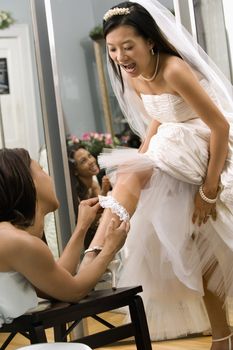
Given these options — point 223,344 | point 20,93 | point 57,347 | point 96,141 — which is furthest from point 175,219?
point 20,93

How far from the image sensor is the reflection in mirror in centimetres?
329

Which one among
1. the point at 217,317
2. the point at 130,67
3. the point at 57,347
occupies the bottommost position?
the point at 217,317

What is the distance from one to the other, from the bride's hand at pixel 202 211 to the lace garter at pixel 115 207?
0.32 m

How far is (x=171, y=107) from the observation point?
7.38 feet

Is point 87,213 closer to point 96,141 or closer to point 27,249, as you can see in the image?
point 27,249

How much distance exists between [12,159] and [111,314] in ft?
4.97

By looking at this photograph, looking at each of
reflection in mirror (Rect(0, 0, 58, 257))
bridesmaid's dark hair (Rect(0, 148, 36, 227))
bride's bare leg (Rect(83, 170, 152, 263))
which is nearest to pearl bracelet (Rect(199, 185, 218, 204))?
bride's bare leg (Rect(83, 170, 152, 263))

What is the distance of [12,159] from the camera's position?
1629 millimetres

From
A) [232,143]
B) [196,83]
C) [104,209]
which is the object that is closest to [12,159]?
[104,209]

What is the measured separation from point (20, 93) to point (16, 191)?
1.84m

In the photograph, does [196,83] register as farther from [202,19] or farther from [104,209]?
[202,19]

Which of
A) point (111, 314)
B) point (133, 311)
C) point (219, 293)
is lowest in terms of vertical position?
point (111, 314)

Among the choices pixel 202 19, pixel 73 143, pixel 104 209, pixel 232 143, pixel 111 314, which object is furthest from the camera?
pixel 73 143

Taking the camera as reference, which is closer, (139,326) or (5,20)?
(139,326)
